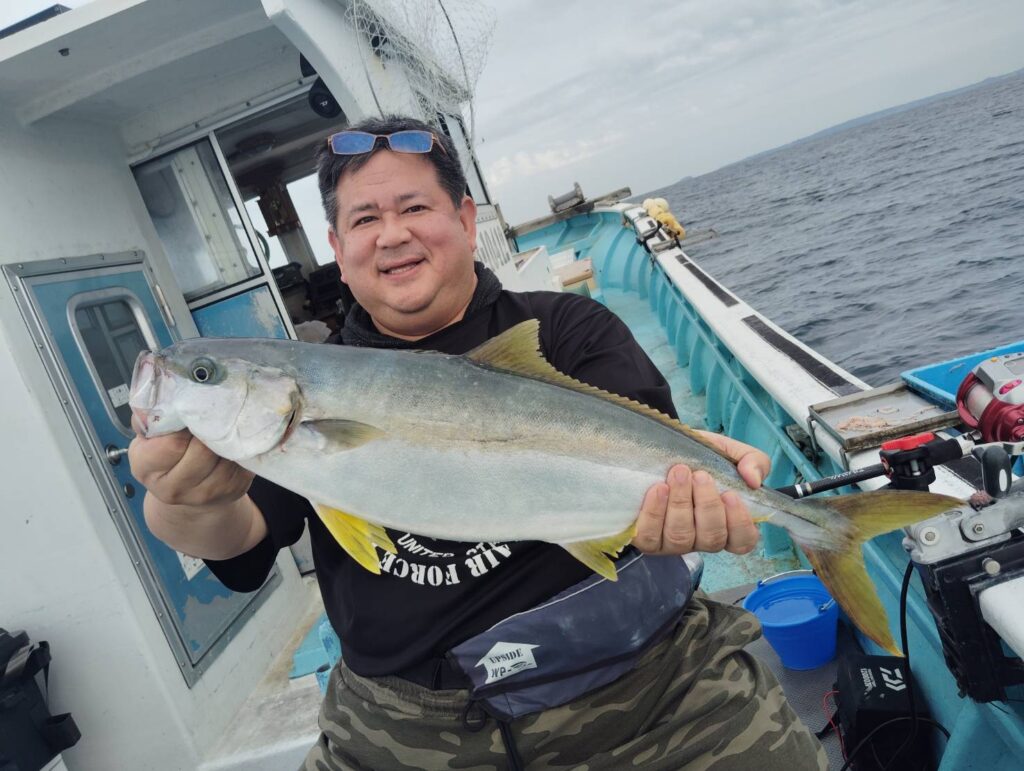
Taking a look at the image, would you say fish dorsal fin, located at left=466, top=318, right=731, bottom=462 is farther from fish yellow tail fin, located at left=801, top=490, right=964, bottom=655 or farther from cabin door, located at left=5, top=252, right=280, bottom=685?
cabin door, located at left=5, top=252, right=280, bottom=685

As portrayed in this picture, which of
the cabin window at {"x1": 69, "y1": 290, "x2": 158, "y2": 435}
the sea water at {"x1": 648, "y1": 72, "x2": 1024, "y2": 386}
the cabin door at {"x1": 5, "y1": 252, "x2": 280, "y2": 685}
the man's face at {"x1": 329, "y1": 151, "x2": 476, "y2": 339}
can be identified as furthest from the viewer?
the sea water at {"x1": 648, "y1": 72, "x2": 1024, "y2": 386}

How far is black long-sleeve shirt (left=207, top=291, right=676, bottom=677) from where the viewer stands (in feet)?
7.35

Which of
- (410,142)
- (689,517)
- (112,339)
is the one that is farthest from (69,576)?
(689,517)

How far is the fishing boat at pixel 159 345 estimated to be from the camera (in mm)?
3420

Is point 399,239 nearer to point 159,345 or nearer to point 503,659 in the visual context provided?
point 503,659

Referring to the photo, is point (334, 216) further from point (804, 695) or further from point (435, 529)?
point (804, 695)

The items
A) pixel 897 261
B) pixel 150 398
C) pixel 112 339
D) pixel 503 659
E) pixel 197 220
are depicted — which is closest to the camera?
pixel 150 398

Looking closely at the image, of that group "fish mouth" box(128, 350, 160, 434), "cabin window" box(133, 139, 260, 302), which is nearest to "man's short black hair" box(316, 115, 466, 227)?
"fish mouth" box(128, 350, 160, 434)

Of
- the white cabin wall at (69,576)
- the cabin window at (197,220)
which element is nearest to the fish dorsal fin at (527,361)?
the white cabin wall at (69,576)

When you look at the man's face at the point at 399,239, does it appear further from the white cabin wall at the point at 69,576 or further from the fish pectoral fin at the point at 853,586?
the white cabin wall at the point at 69,576

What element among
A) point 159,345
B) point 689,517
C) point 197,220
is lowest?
point 689,517

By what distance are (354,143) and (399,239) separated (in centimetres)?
41

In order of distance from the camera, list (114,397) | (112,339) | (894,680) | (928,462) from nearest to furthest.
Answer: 1. (928,462)
2. (894,680)
3. (114,397)
4. (112,339)

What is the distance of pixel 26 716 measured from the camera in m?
3.53
